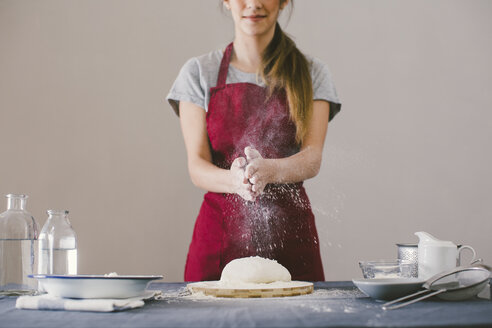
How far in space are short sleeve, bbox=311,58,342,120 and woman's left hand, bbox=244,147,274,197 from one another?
55 cm

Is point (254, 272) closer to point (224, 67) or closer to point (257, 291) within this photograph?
point (257, 291)

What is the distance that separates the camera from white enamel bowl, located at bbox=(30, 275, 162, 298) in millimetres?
916

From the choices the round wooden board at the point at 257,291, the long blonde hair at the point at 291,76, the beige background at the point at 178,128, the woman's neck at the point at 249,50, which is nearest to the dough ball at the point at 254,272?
the round wooden board at the point at 257,291

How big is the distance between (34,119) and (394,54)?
1.87 metres

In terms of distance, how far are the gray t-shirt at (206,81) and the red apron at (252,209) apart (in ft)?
0.11

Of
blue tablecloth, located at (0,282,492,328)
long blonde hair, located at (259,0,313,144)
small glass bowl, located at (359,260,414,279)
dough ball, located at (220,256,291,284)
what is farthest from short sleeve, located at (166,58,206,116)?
blue tablecloth, located at (0,282,492,328)

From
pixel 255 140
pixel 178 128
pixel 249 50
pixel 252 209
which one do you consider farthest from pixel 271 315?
pixel 178 128

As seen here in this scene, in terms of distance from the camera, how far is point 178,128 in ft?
8.23

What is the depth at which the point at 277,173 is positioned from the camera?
1.80 m

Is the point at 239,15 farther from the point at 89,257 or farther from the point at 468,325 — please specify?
the point at 468,325

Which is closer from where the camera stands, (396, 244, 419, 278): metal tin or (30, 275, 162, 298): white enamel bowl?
(30, 275, 162, 298): white enamel bowl

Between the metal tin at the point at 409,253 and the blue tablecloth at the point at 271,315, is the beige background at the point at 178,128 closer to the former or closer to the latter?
the metal tin at the point at 409,253

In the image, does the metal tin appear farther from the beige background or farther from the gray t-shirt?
the beige background

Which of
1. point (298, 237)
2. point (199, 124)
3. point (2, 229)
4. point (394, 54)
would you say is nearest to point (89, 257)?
point (199, 124)
